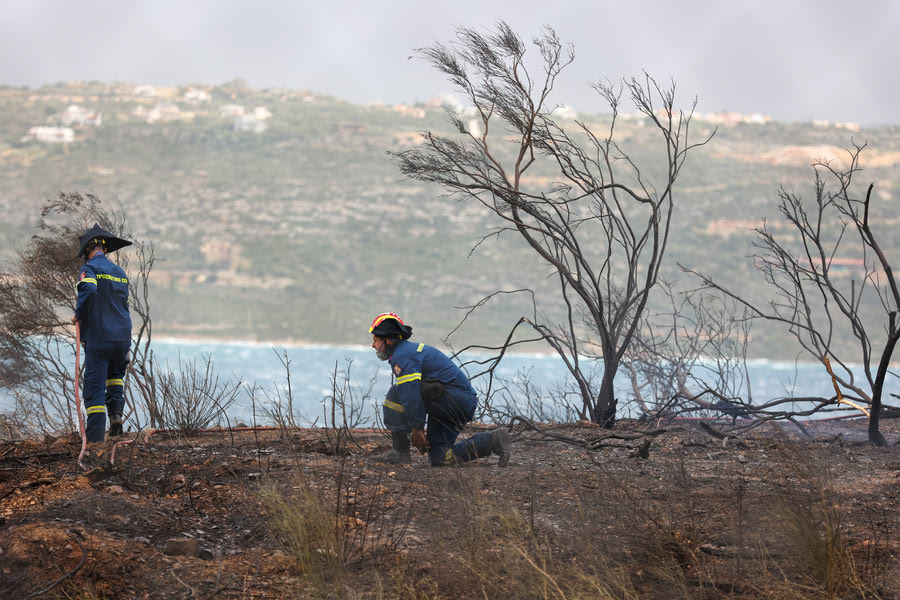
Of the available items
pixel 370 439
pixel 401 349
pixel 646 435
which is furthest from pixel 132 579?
pixel 646 435

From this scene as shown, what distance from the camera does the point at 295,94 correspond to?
380 ft

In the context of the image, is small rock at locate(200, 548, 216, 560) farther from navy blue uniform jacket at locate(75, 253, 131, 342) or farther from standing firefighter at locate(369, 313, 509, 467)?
navy blue uniform jacket at locate(75, 253, 131, 342)

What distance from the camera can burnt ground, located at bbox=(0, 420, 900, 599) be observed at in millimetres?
3543

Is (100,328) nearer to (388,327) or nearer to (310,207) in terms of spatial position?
(388,327)

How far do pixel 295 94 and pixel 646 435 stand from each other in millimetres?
114368

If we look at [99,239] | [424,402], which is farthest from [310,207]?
[424,402]

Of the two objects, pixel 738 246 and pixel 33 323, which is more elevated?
pixel 738 246

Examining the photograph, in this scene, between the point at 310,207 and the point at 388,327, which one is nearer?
the point at 388,327

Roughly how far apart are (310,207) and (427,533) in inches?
3703

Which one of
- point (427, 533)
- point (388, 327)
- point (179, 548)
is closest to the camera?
point (179, 548)

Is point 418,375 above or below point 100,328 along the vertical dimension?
below

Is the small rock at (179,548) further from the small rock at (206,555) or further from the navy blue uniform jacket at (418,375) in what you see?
the navy blue uniform jacket at (418,375)

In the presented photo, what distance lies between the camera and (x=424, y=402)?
6.49m

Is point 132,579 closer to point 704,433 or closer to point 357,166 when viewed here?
point 704,433
